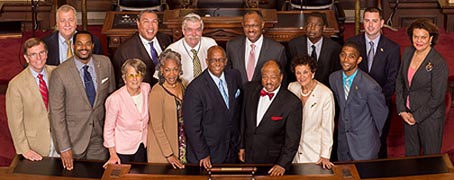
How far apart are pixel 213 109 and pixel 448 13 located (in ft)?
16.3

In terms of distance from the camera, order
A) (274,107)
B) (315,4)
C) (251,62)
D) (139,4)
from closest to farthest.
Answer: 1. (274,107)
2. (251,62)
3. (315,4)
4. (139,4)

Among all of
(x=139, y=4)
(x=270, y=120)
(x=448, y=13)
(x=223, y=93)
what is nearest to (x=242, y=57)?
(x=223, y=93)

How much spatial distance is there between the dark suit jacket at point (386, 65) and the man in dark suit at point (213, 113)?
3.65 feet

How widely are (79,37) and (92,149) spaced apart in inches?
30.9

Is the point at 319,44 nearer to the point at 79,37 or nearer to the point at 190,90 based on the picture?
the point at 190,90

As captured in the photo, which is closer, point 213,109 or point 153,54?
point 213,109

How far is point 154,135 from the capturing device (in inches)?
233

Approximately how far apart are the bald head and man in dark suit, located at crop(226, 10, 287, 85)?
2.67ft

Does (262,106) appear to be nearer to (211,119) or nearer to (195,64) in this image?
(211,119)

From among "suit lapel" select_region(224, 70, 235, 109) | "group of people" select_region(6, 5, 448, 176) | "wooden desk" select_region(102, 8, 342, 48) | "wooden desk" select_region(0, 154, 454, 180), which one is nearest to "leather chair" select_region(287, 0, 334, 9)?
"wooden desk" select_region(102, 8, 342, 48)

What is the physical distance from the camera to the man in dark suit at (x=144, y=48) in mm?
6578

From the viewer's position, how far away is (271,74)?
573 cm

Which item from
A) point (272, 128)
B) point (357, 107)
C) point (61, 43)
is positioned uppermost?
point (61, 43)

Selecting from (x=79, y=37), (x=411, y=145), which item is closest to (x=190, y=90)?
(x=79, y=37)
